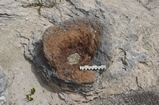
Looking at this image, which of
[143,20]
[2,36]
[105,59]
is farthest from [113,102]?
[2,36]

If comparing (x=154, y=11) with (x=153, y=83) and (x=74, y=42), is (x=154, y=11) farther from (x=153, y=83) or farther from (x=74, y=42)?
(x=74, y=42)

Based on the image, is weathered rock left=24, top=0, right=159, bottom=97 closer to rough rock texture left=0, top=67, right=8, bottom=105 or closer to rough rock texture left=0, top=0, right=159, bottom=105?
rough rock texture left=0, top=0, right=159, bottom=105

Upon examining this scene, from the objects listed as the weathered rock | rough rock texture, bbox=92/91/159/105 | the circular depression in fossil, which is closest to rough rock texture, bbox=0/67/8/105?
the weathered rock

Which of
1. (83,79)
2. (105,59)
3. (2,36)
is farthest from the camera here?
(2,36)

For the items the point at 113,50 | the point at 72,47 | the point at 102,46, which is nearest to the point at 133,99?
the point at 113,50

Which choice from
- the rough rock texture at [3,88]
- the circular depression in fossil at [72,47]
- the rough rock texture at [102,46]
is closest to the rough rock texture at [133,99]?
the rough rock texture at [102,46]
